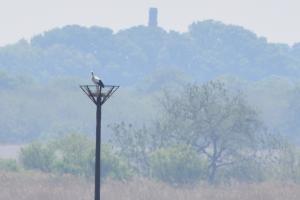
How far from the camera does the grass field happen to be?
2133 inches

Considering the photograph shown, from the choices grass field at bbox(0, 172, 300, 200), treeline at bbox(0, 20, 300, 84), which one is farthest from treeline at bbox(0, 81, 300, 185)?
treeline at bbox(0, 20, 300, 84)

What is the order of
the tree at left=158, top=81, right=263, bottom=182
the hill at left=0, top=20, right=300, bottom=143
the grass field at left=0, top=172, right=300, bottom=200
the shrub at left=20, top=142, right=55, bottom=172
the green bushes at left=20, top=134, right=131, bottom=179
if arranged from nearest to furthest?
the grass field at left=0, top=172, right=300, bottom=200, the green bushes at left=20, top=134, right=131, bottom=179, the shrub at left=20, top=142, right=55, bottom=172, the tree at left=158, top=81, right=263, bottom=182, the hill at left=0, top=20, right=300, bottom=143

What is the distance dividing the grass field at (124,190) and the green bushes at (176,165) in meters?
1.29

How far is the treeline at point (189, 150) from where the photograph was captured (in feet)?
202

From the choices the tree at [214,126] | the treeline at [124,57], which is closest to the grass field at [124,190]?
the tree at [214,126]

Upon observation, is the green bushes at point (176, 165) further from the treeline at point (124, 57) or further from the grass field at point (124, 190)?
the treeline at point (124, 57)

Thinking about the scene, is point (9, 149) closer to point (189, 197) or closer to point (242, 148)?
point (242, 148)

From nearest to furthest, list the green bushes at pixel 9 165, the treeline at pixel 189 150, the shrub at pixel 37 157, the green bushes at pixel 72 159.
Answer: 1. the green bushes at pixel 72 159
2. the treeline at pixel 189 150
3. the shrub at pixel 37 157
4. the green bushes at pixel 9 165

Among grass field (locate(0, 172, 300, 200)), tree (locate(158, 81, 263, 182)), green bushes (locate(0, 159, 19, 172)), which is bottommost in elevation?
grass field (locate(0, 172, 300, 200))

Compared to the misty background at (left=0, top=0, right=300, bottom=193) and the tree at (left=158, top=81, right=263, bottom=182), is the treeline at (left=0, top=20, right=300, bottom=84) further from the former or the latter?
the tree at (left=158, top=81, right=263, bottom=182)

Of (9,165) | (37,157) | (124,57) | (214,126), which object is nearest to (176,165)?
(214,126)

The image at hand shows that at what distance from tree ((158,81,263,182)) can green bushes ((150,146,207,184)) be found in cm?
264

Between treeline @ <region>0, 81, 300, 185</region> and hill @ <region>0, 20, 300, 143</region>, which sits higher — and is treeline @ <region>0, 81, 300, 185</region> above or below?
below

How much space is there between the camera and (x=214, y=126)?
66.4 m
